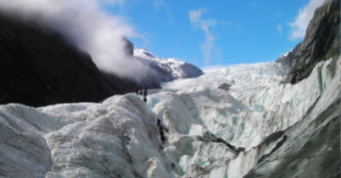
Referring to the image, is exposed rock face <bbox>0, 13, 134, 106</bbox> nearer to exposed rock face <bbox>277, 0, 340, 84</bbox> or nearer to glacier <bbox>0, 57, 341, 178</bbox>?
glacier <bbox>0, 57, 341, 178</bbox>

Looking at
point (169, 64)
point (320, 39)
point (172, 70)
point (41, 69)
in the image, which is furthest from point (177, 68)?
point (320, 39)

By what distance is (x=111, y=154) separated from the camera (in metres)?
14.6

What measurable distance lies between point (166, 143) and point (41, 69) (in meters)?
27.3

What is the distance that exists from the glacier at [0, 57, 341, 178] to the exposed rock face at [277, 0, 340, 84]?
4.79 metres

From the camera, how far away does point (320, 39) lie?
34.8m

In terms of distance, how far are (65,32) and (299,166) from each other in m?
57.5

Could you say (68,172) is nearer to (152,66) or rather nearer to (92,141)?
(92,141)

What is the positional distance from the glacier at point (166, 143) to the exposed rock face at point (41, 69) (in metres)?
15.7

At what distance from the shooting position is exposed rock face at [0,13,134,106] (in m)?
36.6

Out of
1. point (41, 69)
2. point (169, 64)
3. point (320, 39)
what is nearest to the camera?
point (320, 39)

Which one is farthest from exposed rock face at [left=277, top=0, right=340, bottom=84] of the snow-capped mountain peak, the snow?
the snow

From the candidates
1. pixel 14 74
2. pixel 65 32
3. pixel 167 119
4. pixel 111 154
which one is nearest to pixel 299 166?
pixel 111 154

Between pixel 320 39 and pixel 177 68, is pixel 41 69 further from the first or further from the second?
pixel 177 68

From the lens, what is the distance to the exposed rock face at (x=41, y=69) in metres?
36.6
